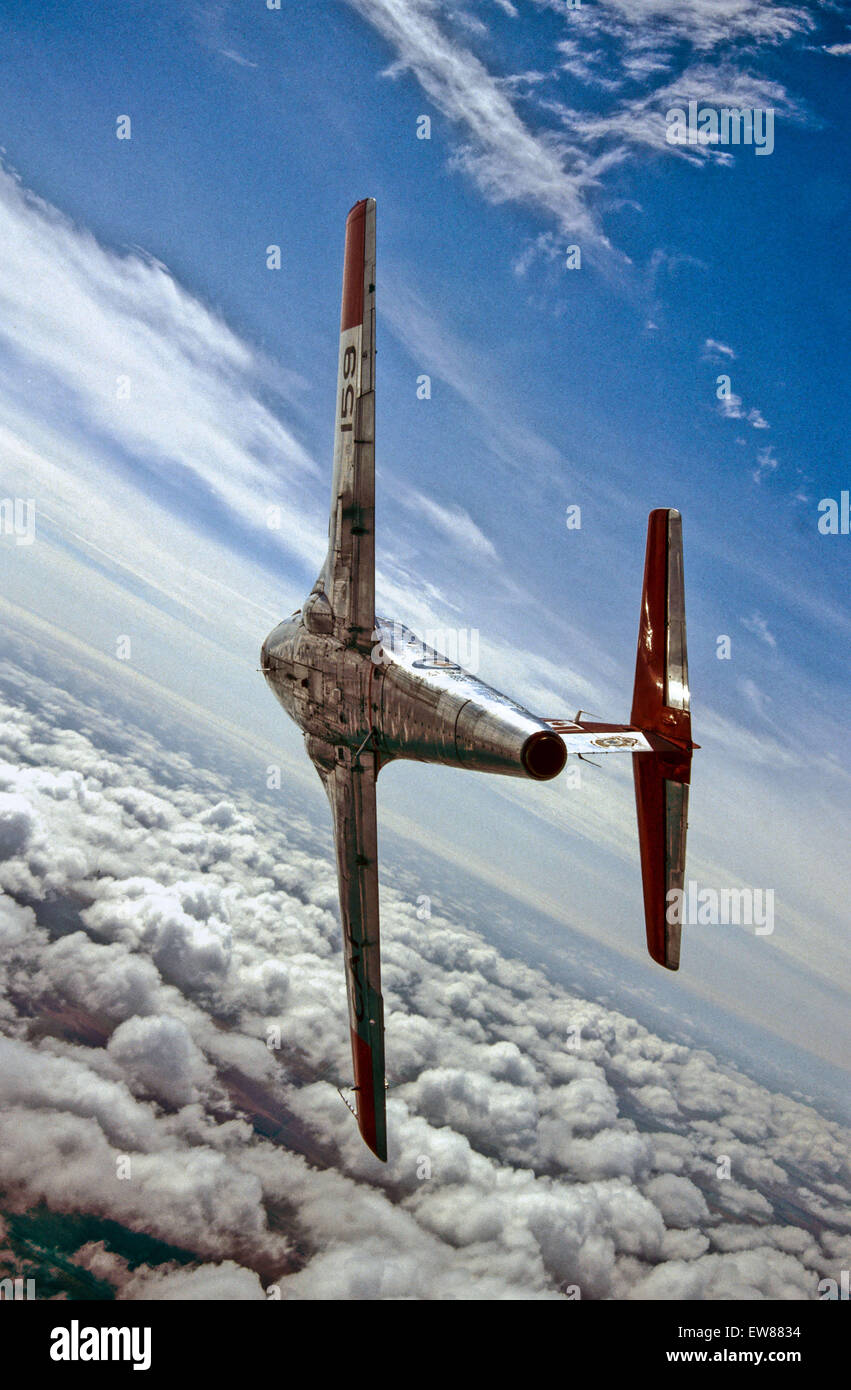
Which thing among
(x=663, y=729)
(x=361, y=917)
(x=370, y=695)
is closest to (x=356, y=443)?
(x=370, y=695)

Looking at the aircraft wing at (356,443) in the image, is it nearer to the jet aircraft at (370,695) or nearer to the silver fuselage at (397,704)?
the jet aircraft at (370,695)

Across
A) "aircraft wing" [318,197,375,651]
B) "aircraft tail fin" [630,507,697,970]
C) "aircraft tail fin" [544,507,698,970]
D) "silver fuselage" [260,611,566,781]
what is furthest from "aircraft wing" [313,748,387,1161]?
"aircraft tail fin" [630,507,697,970]

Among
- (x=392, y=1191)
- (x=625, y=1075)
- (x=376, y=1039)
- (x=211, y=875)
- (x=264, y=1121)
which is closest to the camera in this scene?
(x=376, y=1039)

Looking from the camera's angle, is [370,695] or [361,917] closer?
[370,695]

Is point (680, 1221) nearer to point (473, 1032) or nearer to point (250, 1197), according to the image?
point (473, 1032)

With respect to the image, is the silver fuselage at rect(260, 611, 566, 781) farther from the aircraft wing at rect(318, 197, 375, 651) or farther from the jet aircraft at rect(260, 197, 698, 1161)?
the aircraft wing at rect(318, 197, 375, 651)

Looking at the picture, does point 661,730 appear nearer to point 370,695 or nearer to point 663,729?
point 663,729

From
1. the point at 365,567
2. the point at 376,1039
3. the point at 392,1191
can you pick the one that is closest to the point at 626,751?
the point at 365,567
